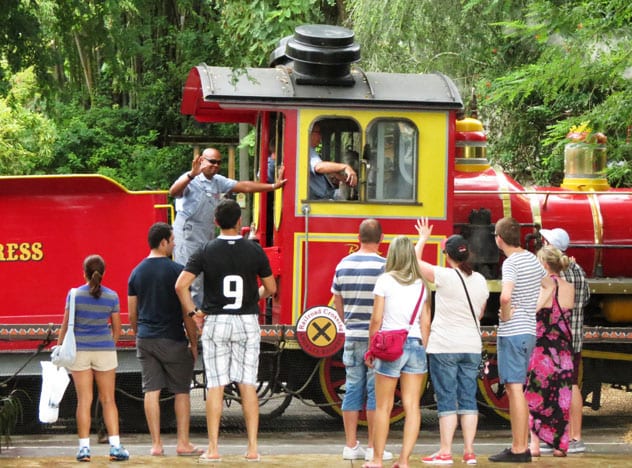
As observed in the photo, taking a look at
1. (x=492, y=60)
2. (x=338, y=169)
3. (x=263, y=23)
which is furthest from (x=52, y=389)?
(x=492, y=60)

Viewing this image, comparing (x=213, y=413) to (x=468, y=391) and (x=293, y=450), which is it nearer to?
(x=293, y=450)

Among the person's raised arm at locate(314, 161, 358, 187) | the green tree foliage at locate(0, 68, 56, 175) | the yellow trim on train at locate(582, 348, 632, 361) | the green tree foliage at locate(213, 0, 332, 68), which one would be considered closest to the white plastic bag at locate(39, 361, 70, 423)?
the person's raised arm at locate(314, 161, 358, 187)

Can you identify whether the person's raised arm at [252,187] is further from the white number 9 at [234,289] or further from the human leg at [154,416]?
the human leg at [154,416]

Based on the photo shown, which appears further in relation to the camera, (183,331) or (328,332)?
(328,332)

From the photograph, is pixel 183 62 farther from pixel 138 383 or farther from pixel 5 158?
pixel 138 383

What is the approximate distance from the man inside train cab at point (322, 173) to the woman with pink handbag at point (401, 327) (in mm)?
2022

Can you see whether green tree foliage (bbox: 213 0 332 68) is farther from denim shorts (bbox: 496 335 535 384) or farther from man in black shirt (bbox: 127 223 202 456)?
denim shorts (bbox: 496 335 535 384)

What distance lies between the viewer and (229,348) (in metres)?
8.30

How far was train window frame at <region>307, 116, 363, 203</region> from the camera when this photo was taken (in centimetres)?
1006

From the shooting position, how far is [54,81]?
294 inches

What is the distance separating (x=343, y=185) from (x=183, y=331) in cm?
217

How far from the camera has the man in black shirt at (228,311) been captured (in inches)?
324

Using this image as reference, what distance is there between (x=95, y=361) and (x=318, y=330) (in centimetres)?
218

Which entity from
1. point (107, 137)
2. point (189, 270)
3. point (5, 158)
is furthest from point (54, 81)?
point (107, 137)
